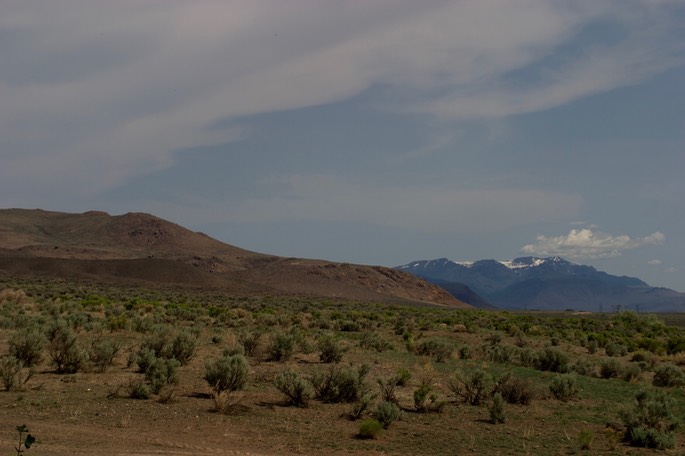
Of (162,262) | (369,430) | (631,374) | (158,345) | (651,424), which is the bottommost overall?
→ (369,430)

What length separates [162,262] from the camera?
12106 centimetres

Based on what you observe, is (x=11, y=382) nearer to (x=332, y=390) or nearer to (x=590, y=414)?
(x=332, y=390)

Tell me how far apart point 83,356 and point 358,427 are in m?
8.47

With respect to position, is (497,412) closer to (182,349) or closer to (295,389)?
(295,389)

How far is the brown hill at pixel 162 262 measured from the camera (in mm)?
111562

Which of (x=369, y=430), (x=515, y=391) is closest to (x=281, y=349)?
(x=515, y=391)

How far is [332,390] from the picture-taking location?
16.9 m

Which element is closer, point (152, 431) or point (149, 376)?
point (152, 431)

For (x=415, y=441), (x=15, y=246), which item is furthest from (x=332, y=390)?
(x=15, y=246)

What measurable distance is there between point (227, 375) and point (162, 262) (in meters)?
108

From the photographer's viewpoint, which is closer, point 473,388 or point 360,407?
point 360,407

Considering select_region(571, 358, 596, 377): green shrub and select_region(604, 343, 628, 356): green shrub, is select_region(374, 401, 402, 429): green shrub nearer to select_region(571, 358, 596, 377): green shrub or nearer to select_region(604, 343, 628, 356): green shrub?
select_region(571, 358, 596, 377): green shrub

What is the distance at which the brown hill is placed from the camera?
11156 cm

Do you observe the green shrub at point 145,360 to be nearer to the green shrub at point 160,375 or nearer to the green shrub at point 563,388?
the green shrub at point 160,375
